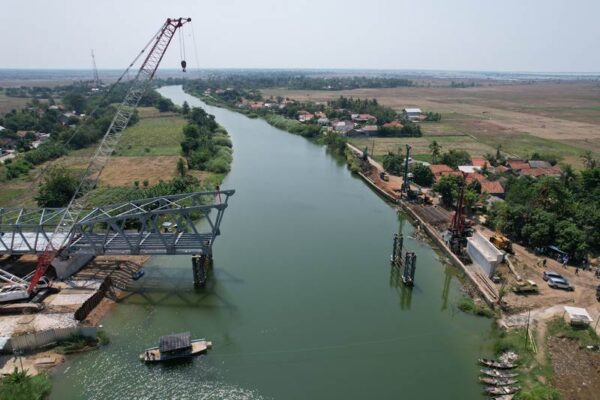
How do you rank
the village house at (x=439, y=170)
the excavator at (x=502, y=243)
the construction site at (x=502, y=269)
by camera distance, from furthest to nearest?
the village house at (x=439, y=170) → the excavator at (x=502, y=243) → the construction site at (x=502, y=269)

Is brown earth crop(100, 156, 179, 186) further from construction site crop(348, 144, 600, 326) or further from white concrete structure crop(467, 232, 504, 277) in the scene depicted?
white concrete structure crop(467, 232, 504, 277)

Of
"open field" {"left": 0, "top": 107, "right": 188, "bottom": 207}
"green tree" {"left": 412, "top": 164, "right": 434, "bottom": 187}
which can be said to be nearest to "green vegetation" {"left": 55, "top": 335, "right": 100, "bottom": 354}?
"open field" {"left": 0, "top": 107, "right": 188, "bottom": 207}

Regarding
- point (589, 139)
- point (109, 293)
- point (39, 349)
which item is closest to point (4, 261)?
point (109, 293)

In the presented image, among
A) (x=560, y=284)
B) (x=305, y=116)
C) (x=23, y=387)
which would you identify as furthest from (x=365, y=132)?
(x=23, y=387)

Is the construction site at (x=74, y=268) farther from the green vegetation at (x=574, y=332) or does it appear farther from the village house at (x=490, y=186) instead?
the village house at (x=490, y=186)

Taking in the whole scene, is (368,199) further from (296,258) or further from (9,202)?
(9,202)

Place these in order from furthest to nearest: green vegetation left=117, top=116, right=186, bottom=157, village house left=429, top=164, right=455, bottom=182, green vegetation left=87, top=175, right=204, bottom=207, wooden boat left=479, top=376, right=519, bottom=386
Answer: green vegetation left=117, top=116, right=186, bottom=157 → village house left=429, top=164, right=455, bottom=182 → green vegetation left=87, top=175, right=204, bottom=207 → wooden boat left=479, top=376, right=519, bottom=386

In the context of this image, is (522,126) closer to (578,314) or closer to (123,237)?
(578,314)

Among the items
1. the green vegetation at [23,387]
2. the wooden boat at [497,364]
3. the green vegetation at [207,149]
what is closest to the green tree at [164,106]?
the green vegetation at [207,149]
